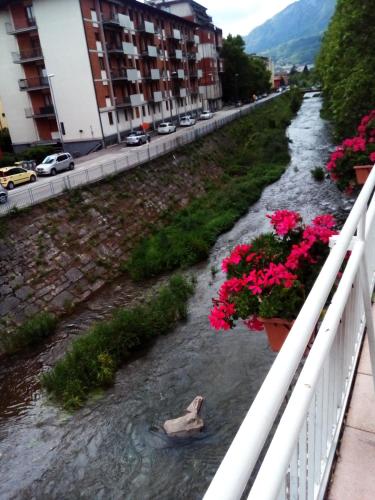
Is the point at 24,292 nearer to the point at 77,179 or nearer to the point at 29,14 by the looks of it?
the point at 77,179

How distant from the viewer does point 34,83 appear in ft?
113

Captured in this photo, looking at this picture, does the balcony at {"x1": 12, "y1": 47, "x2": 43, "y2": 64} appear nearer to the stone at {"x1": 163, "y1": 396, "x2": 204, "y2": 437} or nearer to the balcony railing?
the balcony railing

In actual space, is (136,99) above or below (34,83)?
below

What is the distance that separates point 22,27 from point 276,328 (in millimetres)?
37224

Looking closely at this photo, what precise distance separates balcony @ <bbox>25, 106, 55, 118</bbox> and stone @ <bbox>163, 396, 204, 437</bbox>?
3223cm

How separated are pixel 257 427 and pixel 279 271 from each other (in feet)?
8.89

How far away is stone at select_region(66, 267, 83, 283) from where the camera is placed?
16.6 meters

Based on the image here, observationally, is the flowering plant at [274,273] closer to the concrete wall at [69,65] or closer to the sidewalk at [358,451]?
the sidewalk at [358,451]

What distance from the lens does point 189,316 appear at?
→ 1327cm

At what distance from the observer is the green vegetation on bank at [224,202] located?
1844 centimetres

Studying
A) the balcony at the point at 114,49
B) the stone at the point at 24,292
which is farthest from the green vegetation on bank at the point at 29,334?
the balcony at the point at 114,49

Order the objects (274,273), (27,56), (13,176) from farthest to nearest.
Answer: (27,56), (13,176), (274,273)

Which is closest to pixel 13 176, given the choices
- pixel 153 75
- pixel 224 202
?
pixel 224 202

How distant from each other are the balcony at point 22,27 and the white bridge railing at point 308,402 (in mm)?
36470
